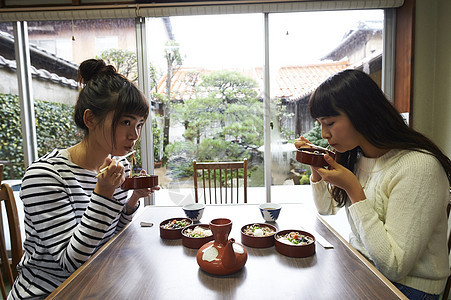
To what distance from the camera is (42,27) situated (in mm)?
2824

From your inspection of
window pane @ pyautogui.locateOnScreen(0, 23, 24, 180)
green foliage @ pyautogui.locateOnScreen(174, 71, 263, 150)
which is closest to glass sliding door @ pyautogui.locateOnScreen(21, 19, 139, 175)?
window pane @ pyautogui.locateOnScreen(0, 23, 24, 180)

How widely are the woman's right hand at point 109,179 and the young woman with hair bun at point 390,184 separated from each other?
77 centimetres

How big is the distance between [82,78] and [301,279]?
1.26 meters

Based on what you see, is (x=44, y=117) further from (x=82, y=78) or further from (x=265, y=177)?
(x=265, y=177)

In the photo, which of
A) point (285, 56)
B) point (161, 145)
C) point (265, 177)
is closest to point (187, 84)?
point (161, 145)

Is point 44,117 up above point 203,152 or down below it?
above

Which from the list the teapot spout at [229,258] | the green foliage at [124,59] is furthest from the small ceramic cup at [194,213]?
the green foliage at [124,59]

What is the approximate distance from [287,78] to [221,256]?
2.23 metres

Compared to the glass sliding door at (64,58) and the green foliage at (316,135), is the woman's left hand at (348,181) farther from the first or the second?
the glass sliding door at (64,58)

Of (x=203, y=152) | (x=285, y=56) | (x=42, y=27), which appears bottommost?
(x=203, y=152)

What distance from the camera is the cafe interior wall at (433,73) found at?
243 centimetres

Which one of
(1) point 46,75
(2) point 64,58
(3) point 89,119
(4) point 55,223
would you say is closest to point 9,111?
(1) point 46,75

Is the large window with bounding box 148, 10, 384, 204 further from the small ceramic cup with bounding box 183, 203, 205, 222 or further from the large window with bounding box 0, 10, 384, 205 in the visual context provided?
the small ceramic cup with bounding box 183, 203, 205, 222

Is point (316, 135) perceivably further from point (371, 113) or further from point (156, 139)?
point (371, 113)
